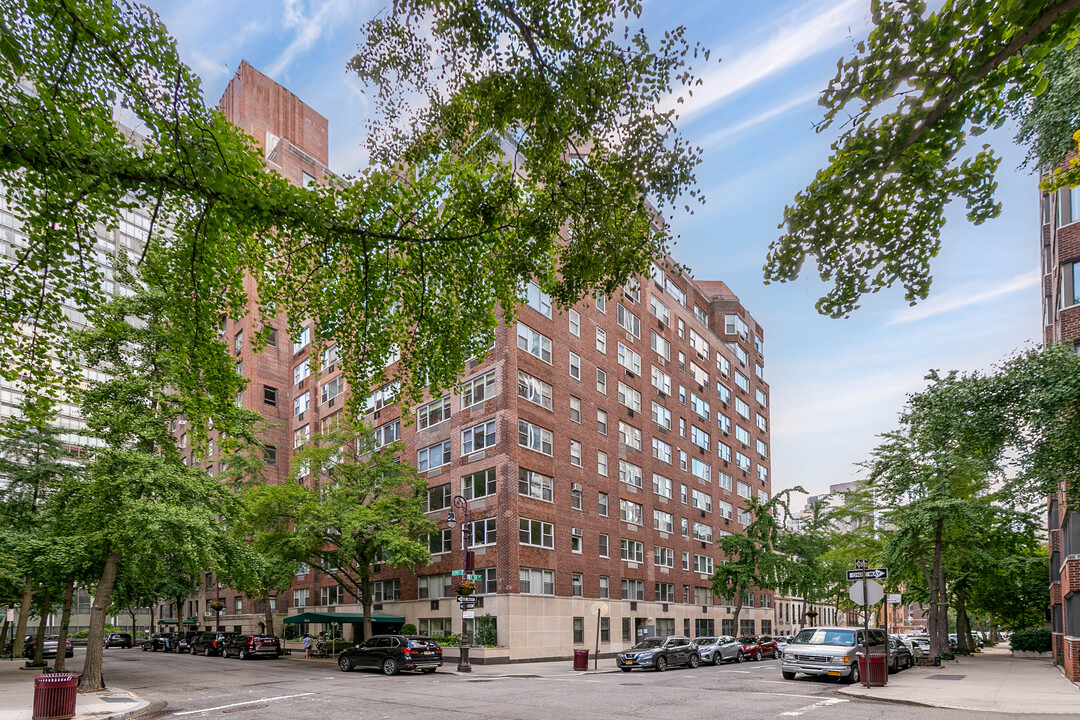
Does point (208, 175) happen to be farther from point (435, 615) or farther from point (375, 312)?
point (435, 615)

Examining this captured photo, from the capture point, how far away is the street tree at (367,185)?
9.37 meters

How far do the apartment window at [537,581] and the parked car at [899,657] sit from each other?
54.7 ft

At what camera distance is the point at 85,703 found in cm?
1892

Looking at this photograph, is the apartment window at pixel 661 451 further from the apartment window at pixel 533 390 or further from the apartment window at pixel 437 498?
the apartment window at pixel 437 498

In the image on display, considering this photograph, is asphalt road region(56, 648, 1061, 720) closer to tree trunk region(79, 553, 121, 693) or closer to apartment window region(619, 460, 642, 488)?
tree trunk region(79, 553, 121, 693)

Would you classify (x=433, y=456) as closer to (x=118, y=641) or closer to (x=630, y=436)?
(x=630, y=436)

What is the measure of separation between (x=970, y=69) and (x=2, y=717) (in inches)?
799

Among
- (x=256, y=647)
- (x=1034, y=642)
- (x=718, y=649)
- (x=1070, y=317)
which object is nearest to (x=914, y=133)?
(x=1070, y=317)

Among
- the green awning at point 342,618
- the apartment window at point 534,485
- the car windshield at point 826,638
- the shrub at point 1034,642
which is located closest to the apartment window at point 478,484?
the apartment window at point 534,485

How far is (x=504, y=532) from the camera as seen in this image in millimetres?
37969

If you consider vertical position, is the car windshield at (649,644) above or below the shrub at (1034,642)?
above

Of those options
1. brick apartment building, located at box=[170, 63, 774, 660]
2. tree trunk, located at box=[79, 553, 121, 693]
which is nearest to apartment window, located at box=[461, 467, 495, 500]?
brick apartment building, located at box=[170, 63, 774, 660]

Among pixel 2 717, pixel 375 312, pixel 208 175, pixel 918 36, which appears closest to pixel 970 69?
pixel 918 36

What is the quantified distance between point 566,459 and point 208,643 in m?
25.2
